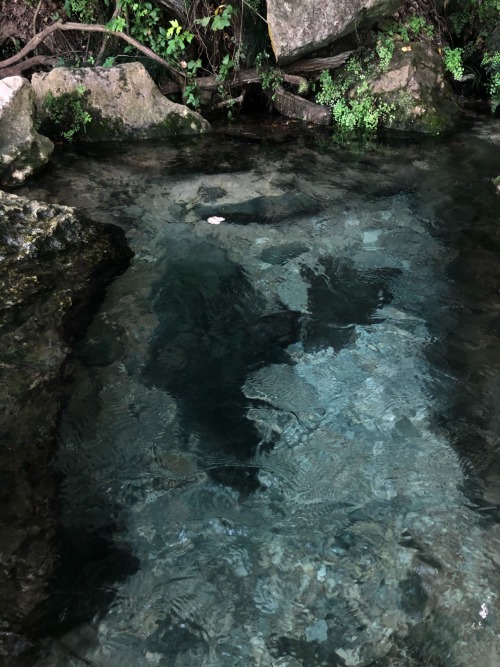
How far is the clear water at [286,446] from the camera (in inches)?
89.7

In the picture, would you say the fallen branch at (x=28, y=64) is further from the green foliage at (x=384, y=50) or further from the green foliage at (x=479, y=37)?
the green foliage at (x=479, y=37)

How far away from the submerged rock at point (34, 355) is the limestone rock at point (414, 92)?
218 inches

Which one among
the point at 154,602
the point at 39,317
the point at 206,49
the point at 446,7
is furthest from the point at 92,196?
the point at 446,7

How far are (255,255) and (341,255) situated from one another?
83 centimetres

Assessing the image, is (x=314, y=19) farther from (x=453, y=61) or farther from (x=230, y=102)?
(x=453, y=61)

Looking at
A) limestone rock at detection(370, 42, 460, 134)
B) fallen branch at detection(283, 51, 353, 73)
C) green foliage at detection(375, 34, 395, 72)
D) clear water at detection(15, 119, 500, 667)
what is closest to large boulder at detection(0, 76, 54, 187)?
clear water at detection(15, 119, 500, 667)

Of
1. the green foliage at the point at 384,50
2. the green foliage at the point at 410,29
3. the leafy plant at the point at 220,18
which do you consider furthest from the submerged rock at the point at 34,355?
the green foliage at the point at 410,29

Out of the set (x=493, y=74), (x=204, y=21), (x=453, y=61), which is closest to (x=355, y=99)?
(x=453, y=61)

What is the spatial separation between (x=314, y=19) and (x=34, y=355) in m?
6.84

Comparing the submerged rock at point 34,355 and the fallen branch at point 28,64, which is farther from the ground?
the fallen branch at point 28,64

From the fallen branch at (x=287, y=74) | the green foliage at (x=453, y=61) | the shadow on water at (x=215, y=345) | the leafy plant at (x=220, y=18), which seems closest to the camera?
the shadow on water at (x=215, y=345)

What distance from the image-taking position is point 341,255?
505cm

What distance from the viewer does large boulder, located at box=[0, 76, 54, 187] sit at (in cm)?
644

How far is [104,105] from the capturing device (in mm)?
7805
